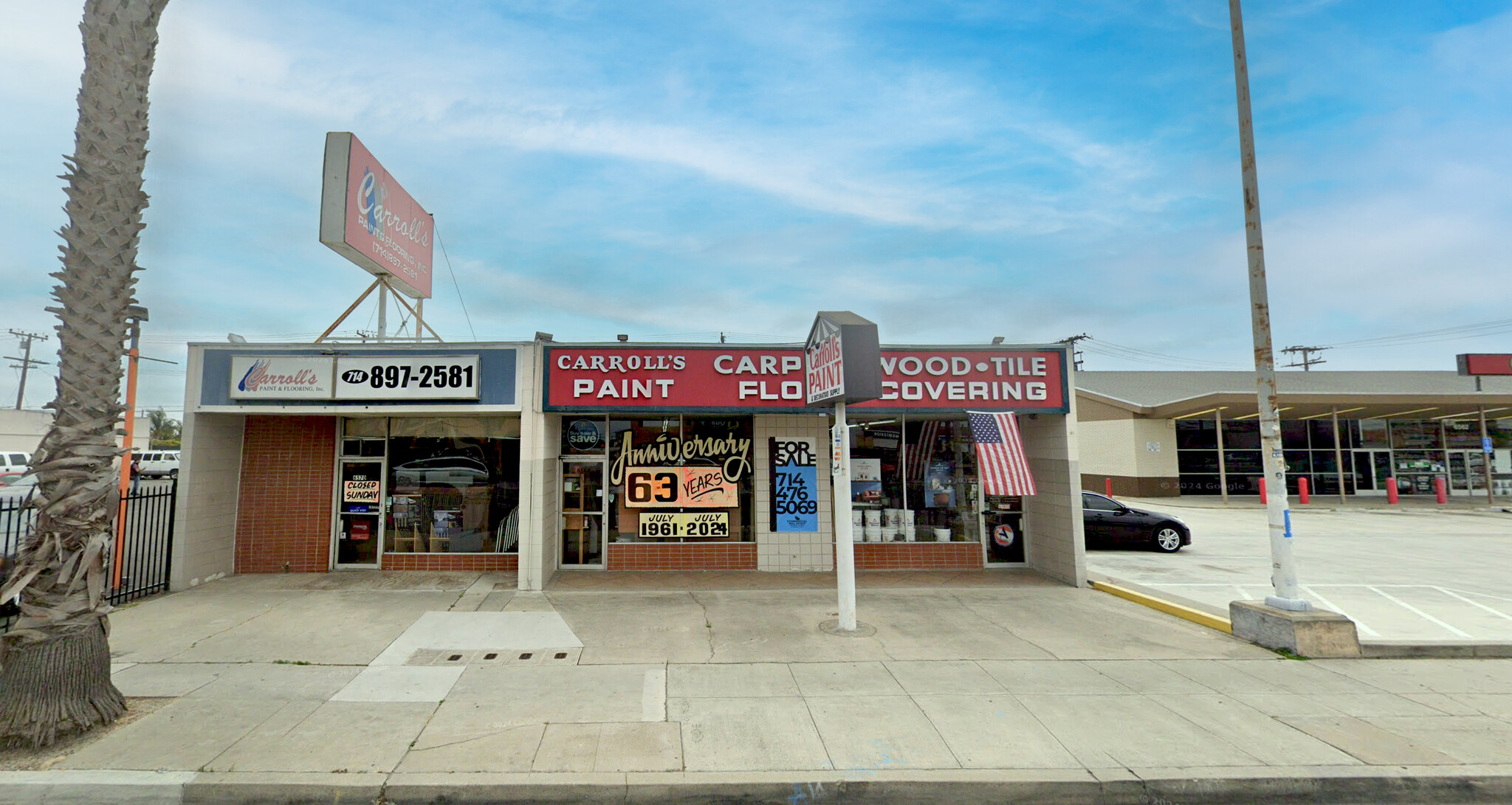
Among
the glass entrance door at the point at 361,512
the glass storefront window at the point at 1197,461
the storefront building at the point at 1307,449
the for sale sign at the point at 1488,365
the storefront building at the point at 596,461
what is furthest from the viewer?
the glass storefront window at the point at 1197,461

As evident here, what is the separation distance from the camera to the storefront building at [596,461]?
10.3 metres

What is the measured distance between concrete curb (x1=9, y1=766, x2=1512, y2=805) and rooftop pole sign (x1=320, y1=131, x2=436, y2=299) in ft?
27.9

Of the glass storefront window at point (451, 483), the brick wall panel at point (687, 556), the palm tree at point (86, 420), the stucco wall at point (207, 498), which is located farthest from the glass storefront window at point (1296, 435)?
the palm tree at point (86, 420)

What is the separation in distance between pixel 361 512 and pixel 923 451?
34.4 ft

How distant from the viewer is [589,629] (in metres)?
8.16

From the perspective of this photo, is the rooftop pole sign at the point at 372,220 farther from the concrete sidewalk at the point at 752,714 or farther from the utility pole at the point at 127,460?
the concrete sidewalk at the point at 752,714

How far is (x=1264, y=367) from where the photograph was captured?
7.70 m

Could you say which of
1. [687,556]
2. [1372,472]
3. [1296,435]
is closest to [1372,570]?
[687,556]

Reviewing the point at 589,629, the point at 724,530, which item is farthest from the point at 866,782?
the point at 724,530

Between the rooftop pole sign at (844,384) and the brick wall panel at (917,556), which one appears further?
the brick wall panel at (917,556)

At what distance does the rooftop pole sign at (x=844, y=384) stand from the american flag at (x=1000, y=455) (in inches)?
109

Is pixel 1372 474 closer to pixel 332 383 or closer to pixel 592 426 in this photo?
pixel 592 426

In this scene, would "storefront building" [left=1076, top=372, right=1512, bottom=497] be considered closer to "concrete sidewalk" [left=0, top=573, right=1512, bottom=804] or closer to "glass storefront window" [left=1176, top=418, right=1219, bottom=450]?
"glass storefront window" [left=1176, top=418, right=1219, bottom=450]

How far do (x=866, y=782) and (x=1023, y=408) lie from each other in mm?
7863
